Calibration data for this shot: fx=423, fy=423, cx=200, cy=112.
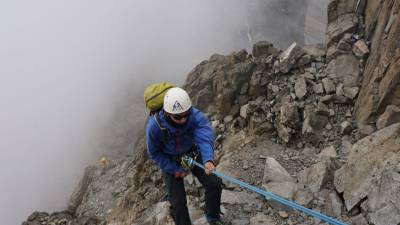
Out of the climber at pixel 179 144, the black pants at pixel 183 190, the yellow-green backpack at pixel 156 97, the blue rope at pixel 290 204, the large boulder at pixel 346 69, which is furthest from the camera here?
the large boulder at pixel 346 69

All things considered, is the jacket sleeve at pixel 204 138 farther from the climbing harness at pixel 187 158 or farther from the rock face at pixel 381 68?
the rock face at pixel 381 68

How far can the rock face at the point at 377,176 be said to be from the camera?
6062mm

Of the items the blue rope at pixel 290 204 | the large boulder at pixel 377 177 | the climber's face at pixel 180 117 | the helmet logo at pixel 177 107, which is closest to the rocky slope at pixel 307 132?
the large boulder at pixel 377 177

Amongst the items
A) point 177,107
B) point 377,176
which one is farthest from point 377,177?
point 177,107

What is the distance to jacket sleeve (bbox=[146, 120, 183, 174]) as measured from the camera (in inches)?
219

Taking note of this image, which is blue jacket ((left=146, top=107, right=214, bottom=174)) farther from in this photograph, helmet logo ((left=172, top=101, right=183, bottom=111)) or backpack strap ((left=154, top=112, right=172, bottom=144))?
helmet logo ((left=172, top=101, right=183, bottom=111))

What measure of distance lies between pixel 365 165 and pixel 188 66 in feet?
114

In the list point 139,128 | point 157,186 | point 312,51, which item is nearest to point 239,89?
point 312,51

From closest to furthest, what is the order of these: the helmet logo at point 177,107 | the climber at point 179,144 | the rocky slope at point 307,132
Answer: the helmet logo at point 177,107, the climber at point 179,144, the rocky slope at point 307,132

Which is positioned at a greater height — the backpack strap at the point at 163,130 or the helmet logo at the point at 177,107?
the helmet logo at the point at 177,107

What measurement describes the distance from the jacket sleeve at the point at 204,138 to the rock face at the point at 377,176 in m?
2.64

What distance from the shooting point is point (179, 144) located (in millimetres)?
5848

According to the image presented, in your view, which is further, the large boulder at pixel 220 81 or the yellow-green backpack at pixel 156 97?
the large boulder at pixel 220 81

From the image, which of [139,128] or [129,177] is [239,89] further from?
[139,128]
